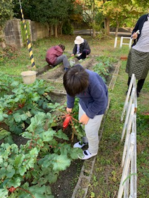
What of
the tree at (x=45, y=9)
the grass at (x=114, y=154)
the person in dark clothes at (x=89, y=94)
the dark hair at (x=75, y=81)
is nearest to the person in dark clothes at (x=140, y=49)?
the grass at (x=114, y=154)

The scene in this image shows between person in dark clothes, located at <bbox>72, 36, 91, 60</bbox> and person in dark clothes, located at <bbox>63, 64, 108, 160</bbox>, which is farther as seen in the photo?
person in dark clothes, located at <bbox>72, 36, 91, 60</bbox>

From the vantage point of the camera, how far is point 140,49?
3.21 m

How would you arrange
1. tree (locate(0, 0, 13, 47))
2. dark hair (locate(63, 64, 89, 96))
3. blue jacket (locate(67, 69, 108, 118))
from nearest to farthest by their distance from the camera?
dark hair (locate(63, 64, 89, 96)) → blue jacket (locate(67, 69, 108, 118)) → tree (locate(0, 0, 13, 47))

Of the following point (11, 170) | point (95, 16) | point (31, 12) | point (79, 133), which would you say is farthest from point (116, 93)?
point (95, 16)

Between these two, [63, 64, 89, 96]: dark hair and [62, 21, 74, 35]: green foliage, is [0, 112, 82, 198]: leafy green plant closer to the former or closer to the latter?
[63, 64, 89, 96]: dark hair

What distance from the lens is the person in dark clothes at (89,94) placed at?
1417mm

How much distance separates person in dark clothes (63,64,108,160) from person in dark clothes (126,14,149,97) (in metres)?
1.83

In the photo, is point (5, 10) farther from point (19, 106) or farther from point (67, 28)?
point (67, 28)

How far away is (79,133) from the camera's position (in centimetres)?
222

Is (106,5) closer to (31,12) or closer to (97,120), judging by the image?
(31,12)

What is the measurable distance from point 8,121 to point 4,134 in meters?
0.27

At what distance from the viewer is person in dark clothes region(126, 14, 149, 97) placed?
3.10 meters

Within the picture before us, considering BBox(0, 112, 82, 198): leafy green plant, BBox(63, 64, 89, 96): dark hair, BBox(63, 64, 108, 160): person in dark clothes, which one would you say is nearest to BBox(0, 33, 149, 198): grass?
BBox(63, 64, 108, 160): person in dark clothes

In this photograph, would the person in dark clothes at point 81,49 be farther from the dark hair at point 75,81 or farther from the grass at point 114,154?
the dark hair at point 75,81
